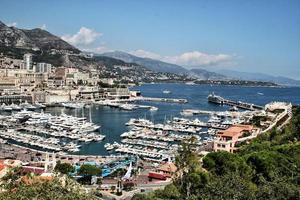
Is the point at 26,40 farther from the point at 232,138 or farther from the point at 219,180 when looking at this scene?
the point at 219,180

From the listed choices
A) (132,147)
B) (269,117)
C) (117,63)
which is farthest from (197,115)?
(117,63)

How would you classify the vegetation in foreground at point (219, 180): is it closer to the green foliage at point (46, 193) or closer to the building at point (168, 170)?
the green foliage at point (46, 193)

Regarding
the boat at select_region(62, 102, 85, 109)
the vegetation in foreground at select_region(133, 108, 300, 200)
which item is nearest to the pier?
the boat at select_region(62, 102, 85, 109)

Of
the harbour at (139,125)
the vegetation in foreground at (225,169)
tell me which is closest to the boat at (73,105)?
the harbour at (139,125)

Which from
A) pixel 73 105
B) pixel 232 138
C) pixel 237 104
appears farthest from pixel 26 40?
pixel 232 138

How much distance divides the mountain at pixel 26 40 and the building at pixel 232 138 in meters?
99.2

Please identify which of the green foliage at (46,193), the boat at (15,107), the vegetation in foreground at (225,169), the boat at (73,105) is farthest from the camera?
the boat at (73,105)

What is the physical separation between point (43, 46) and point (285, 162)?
131 m

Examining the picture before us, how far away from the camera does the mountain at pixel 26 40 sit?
125394 millimetres

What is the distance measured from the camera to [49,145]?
103 feet

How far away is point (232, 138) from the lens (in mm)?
27172

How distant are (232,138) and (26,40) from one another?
388 ft

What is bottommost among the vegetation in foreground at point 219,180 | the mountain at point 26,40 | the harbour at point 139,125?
the harbour at point 139,125

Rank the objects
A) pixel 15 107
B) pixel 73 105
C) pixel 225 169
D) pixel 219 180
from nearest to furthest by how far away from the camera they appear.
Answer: pixel 219 180
pixel 225 169
pixel 15 107
pixel 73 105
